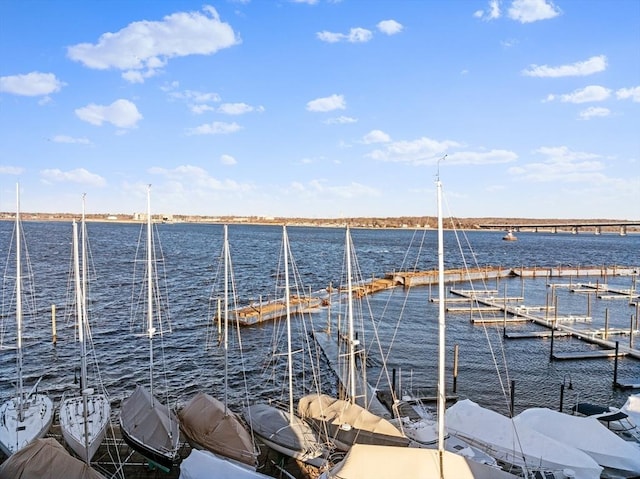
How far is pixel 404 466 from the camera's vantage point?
526 inches

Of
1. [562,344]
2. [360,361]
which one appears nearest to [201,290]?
[360,361]

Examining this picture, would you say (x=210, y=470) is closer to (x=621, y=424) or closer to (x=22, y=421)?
(x=22, y=421)

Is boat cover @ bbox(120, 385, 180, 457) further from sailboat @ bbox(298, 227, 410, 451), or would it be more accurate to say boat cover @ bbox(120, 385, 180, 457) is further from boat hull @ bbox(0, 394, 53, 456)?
sailboat @ bbox(298, 227, 410, 451)

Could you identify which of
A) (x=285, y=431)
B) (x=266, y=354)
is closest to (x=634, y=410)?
(x=285, y=431)

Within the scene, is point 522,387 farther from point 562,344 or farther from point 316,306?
point 316,306

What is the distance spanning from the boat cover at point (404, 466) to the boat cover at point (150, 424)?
24.5 ft

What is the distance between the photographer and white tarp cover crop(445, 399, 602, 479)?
711 inches

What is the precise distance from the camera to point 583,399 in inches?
1240

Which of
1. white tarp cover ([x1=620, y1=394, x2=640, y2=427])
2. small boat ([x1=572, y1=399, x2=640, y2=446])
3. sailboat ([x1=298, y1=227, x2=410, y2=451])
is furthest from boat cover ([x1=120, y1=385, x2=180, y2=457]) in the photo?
white tarp cover ([x1=620, y1=394, x2=640, y2=427])

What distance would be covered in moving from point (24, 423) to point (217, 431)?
848 centimetres

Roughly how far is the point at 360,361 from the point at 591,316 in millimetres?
33414

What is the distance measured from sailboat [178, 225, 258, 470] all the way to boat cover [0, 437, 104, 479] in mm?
4611

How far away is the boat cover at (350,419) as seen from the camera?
19.6 metres

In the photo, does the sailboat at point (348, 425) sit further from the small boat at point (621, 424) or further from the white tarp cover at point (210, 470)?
the small boat at point (621, 424)
